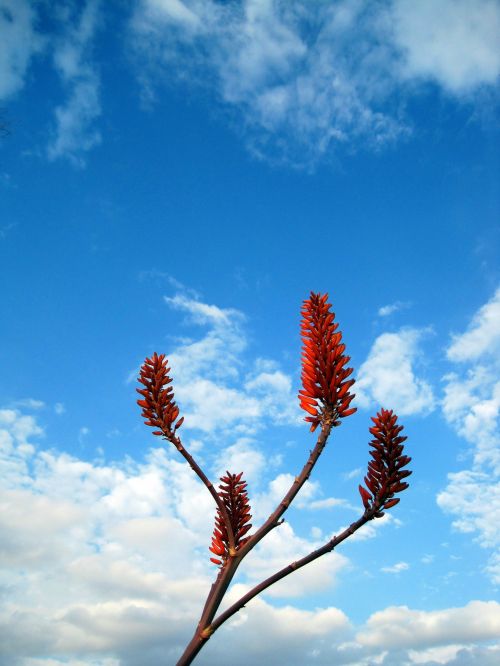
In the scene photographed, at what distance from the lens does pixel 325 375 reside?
4.30m

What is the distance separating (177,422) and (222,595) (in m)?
1.36

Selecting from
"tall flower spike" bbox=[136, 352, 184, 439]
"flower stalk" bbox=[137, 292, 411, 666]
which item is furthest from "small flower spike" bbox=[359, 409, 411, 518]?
"tall flower spike" bbox=[136, 352, 184, 439]

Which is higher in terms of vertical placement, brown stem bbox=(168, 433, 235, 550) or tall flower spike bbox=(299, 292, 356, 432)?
tall flower spike bbox=(299, 292, 356, 432)

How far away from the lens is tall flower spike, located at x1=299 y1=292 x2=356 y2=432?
423 centimetres

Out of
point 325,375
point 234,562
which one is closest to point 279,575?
point 234,562

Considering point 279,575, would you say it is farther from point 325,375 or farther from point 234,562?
point 325,375

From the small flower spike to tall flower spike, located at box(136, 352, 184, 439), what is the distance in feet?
5.15

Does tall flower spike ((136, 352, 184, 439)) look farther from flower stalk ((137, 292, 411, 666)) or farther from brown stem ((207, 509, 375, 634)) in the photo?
brown stem ((207, 509, 375, 634))

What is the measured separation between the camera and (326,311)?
457cm

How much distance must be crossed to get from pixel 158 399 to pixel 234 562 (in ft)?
4.71

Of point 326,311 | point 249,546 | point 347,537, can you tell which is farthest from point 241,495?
point 326,311

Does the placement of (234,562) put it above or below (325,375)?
below

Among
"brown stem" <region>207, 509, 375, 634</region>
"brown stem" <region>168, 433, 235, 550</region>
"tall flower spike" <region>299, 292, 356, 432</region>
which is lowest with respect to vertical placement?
"brown stem" <region>207, 509, 375, 634</region>

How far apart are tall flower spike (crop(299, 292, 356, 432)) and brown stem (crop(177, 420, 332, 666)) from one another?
0.63 ft
